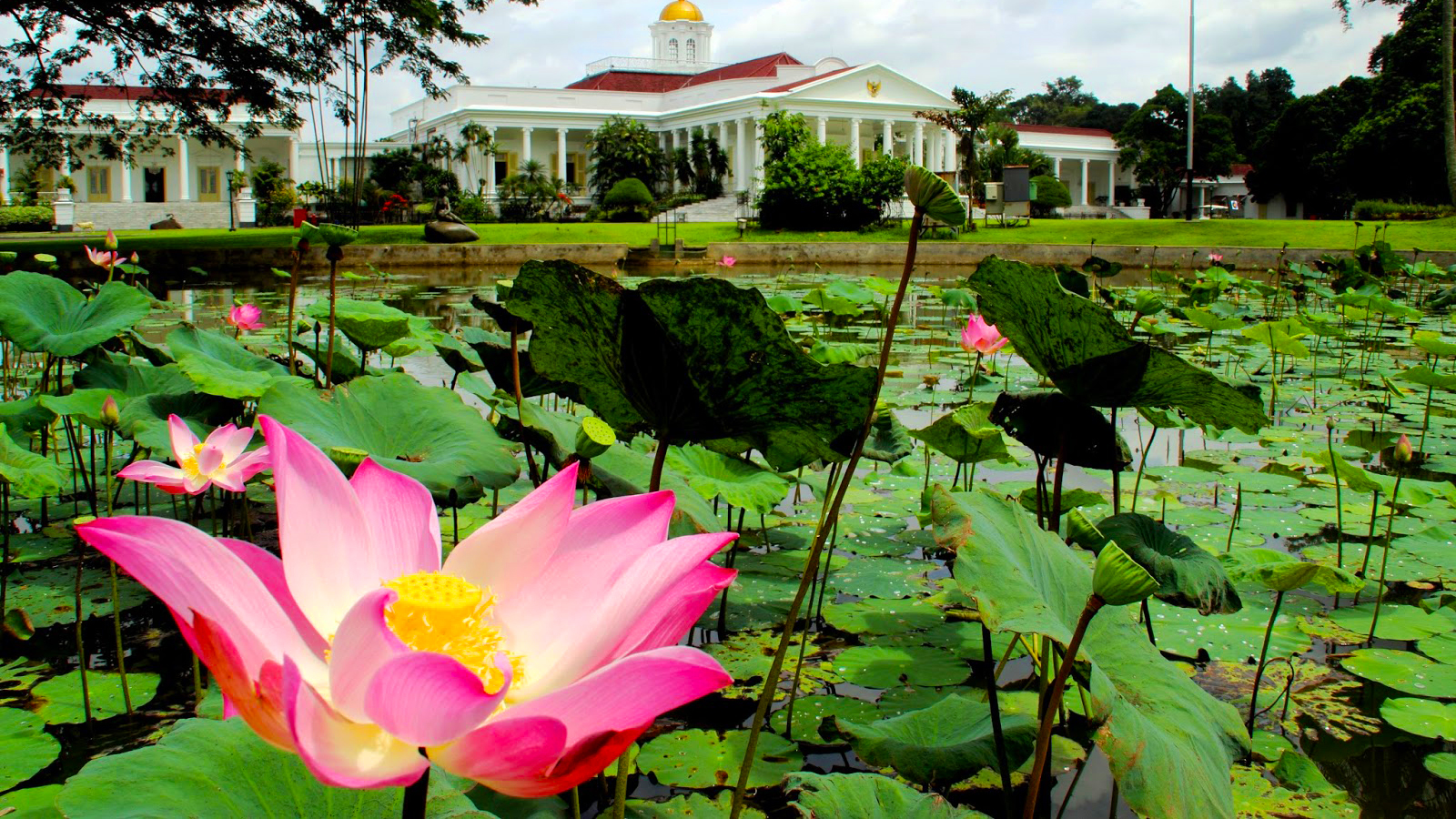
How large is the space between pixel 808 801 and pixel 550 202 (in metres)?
26.4

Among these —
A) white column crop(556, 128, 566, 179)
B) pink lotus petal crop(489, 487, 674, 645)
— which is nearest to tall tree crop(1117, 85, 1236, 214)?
white column crop(556, 128, 566, 179)

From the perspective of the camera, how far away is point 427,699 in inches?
14.7

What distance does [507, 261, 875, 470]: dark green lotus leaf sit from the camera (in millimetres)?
883

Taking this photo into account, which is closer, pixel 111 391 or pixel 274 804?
pixel 274 804

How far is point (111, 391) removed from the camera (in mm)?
1812

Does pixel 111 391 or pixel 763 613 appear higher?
pixel 111 391

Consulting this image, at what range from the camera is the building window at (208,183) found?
118 ft

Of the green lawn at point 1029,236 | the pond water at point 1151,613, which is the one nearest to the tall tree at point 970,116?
the green lawn at point 1029,236

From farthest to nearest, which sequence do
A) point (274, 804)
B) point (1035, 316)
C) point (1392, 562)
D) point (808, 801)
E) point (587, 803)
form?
point (1392, 562) → point (1035, 316) → point (587, 803) → point (808, 801) → point (274, 804)

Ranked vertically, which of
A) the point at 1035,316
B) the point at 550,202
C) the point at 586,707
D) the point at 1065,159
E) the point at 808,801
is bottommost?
the point at 808,801

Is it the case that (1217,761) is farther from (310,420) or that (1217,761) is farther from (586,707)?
(310,420)

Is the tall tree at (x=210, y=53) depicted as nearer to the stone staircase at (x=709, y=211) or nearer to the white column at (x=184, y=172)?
the stone staircase at (x=709, y=211)

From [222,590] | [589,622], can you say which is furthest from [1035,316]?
[222,590]

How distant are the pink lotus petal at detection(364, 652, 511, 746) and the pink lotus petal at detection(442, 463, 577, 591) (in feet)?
0.48
